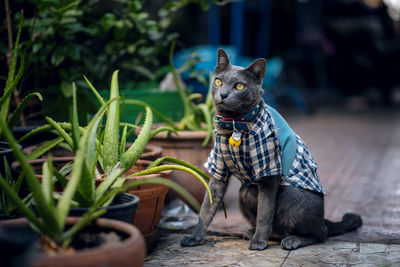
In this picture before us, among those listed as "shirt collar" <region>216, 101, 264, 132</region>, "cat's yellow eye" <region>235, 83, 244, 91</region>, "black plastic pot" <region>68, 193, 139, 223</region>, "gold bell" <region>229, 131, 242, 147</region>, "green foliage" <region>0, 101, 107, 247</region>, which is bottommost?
"black plastic pot" <region>68, 193, 139, 223</region>

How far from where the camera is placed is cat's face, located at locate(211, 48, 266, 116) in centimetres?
230

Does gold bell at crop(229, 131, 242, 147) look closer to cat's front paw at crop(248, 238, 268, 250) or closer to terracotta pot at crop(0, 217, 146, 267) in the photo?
cat's front paw at crop(248, 238, 268, 250)

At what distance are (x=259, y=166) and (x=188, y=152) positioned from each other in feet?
3.34

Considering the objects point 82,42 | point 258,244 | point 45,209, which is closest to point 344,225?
point 258,244

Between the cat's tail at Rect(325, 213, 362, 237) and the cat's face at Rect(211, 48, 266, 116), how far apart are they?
0.89 metres

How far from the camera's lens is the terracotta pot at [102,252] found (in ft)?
4.19

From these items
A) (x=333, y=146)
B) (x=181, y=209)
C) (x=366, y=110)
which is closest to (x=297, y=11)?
(x=366, y=110)

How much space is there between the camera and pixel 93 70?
362cm

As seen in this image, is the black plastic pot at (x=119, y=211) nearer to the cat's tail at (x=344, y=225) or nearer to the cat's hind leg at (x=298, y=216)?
the cat's hind leg at (x=298, y=216)

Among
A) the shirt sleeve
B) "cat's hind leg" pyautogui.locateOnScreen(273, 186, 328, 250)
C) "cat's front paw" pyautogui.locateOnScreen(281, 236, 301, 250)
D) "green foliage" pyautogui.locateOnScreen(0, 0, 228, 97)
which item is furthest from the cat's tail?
"green foliage" pyautogui.locateOnScreen(0, 0, 228, 97)

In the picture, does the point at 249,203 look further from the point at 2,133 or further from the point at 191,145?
the point at 2,133

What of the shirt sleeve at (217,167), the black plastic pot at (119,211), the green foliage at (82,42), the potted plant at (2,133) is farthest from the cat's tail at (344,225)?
the green foliage at (82,42)

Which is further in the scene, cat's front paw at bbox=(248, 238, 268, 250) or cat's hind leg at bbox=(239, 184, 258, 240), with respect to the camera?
cat's hind leg at bbox=(239, 184, 258, 240)

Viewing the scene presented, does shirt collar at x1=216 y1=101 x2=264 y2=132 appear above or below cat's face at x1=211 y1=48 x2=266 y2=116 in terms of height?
below
